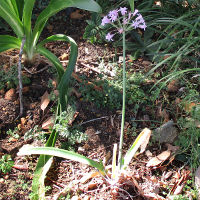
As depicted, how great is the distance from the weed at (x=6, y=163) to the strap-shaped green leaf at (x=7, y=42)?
2.29 ft

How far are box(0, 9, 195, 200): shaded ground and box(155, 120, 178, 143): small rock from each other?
2.1 inches

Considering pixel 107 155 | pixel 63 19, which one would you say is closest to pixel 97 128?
pixel 107 155

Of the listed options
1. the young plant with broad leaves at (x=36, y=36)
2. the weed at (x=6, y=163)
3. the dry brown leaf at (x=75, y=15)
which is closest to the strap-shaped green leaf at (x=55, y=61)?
the young plant with broad leaves at (x=36, y=36)

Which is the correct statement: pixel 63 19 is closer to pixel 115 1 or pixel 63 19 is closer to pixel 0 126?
pixel 115 1

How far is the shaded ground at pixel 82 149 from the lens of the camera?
1.56m

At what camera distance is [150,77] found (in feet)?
6.92

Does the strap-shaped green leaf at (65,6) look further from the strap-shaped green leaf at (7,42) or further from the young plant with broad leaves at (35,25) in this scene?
the strap-shaped green leaf at (7,42)

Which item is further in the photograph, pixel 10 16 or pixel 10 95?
pixel 10 95

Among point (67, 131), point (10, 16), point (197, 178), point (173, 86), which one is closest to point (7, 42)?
point (10, 16)

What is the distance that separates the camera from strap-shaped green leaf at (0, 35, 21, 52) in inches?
74.4

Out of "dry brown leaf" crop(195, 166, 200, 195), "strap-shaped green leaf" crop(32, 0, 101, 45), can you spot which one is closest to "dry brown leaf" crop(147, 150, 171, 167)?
"dry brown leaf" crop(195, 166, 200, 195)

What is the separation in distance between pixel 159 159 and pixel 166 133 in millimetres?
190

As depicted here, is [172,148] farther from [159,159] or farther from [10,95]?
[10,95]

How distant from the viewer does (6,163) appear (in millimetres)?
1639
